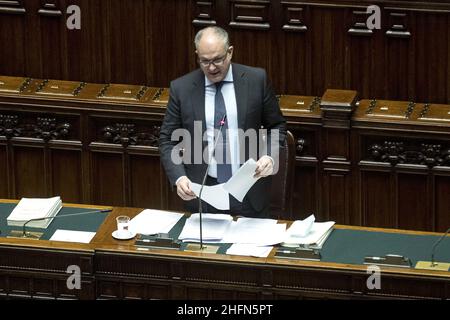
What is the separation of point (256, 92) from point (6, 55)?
8.50 ft

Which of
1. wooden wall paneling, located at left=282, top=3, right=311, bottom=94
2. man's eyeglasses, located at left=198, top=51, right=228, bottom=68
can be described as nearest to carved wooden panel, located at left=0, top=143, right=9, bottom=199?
wooden wall paneling, located at left=282, top=3, right=311, bottom=94

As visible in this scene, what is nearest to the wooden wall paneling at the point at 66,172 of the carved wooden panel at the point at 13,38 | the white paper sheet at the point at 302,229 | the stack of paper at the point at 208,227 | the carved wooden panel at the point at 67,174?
the carved wooden panel at the point at 67,174

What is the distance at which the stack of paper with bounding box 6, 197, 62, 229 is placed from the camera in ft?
26.2

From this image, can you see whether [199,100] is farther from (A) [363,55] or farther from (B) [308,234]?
(A) [363,55]

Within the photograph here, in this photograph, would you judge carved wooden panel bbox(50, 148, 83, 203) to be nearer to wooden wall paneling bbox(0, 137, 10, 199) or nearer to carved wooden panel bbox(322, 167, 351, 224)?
wooden wall paneling bbox(0, 137, 10, 199)

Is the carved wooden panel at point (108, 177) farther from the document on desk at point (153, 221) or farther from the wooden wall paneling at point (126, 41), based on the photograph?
the document on desk at point (153, 221)

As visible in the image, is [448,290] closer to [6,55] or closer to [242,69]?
[242,69]

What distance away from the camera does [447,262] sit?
24.2 feet

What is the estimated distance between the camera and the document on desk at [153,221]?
25.9 ft

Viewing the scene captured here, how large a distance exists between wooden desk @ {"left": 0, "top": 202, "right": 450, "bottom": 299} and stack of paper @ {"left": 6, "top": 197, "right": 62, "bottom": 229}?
0.79 feet

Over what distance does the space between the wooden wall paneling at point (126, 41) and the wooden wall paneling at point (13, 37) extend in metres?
0.61
